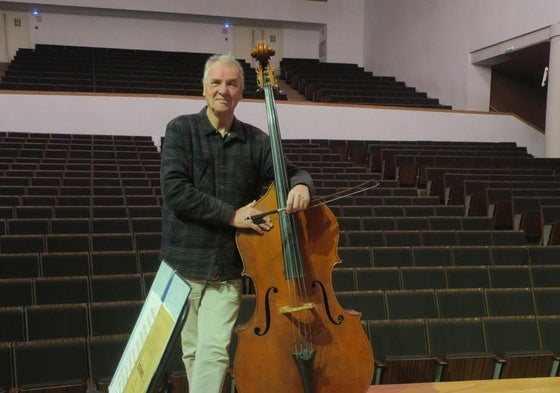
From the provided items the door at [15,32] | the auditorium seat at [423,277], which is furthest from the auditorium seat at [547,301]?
the door at [15,32]

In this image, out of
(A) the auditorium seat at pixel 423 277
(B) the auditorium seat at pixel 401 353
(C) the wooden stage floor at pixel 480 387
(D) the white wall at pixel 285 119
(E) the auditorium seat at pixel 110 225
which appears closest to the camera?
(C) the wooden stage floor at pixel 480 387

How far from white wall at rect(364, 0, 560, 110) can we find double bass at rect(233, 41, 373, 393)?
4.90 meters

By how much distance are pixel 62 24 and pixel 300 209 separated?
8.12 m

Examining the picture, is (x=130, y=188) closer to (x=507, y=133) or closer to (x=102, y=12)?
(x=507, y=133)

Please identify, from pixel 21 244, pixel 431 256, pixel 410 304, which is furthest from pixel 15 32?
pixel 410 304

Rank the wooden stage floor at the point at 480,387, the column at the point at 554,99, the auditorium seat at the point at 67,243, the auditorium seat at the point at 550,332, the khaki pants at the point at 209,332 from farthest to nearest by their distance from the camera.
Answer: the column at the point at 554,99 → the auditorium seat at the point at 67,243 → the auditorium seat at the point at 550,332 → the wooden stage floor at the point at 480,387 → the khaki pants at the point at 209,332

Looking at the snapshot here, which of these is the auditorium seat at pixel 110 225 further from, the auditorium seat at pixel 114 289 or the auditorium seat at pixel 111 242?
the auditorium seat at pixel 114 289

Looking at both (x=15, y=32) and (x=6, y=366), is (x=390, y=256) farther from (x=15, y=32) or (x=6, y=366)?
(x=15, y=32)

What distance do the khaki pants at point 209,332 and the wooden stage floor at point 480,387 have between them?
1.70 ft

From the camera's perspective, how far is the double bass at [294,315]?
0.86 metres

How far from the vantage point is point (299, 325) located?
0.88 meters

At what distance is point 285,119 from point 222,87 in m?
4.69

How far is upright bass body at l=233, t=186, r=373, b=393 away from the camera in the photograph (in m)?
0.86

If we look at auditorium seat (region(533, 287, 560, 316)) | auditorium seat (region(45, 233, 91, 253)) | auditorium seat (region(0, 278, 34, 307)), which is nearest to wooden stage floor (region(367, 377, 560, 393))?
auditorium seat (region(533, 287, 560, 316))
